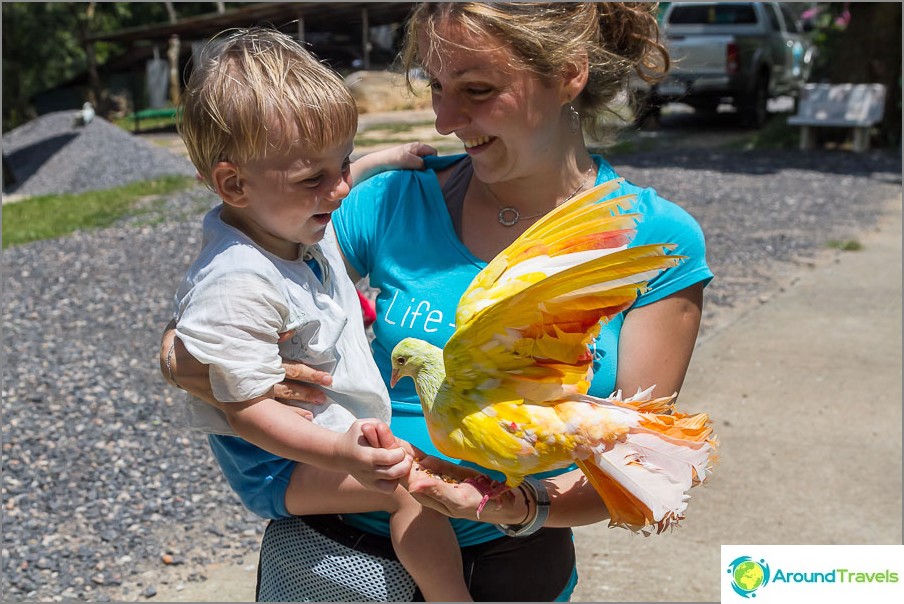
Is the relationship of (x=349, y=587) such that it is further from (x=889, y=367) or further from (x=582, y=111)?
(x=889, y=367)

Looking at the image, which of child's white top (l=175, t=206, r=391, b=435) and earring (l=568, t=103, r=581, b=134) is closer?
child's white top (l=175, t=206, r=391, b=435)

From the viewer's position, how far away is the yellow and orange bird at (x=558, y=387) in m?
1.49

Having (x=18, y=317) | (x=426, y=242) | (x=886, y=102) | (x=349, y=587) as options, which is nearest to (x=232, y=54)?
(x=426, y=242)

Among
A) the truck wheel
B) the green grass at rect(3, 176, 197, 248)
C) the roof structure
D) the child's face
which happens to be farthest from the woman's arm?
the roof structure

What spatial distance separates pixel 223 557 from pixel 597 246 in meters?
2.89

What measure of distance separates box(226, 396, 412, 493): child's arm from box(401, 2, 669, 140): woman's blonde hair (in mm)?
781

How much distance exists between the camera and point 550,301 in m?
1.47

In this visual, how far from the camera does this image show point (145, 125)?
24.6m

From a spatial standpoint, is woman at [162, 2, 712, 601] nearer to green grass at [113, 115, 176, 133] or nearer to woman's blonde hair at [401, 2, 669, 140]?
woman's blonde hair at [401, 2, 669, 140]

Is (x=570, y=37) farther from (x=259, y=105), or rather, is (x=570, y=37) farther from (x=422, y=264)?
(x=259, y=105)

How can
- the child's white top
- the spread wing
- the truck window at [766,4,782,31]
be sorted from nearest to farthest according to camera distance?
the spread wing, the child's white top, the truck window at [766,4,782,31]

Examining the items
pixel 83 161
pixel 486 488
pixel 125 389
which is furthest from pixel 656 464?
pixel 83 161

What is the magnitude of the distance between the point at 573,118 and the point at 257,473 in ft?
3.35

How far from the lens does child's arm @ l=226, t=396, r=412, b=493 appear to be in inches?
60.0
